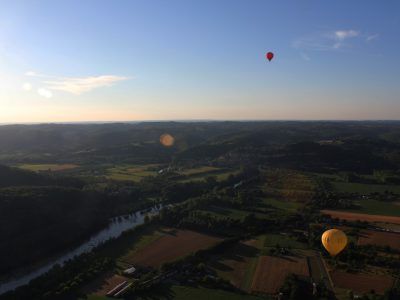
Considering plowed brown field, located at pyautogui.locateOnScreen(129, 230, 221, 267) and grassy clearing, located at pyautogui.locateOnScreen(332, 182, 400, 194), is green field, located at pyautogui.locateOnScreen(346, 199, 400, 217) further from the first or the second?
plowed brown field, located at pyautogui.locateOnScreen(129, 230, 221, 267)

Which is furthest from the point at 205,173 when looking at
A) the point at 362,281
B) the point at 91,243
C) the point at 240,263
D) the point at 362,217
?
the point at 362,281

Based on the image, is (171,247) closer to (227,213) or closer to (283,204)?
(227,213)

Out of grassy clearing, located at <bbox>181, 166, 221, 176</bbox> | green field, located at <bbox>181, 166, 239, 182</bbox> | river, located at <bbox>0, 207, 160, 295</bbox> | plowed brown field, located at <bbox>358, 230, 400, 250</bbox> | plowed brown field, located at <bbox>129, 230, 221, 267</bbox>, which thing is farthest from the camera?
grassy clearing, located at <bbox>181, 166, 221, 176</bbox>

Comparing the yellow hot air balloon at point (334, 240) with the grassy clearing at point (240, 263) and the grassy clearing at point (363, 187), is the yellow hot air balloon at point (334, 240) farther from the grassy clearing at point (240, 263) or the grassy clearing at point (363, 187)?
the grassy clearing at point (363, 187)

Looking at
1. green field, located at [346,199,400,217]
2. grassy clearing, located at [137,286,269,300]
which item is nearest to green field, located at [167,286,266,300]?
grassy clearing, located at [137,286,269,300]

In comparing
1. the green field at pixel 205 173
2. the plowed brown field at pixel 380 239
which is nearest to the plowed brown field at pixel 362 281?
the plowed brown field at pixel 380 239
